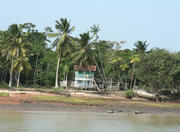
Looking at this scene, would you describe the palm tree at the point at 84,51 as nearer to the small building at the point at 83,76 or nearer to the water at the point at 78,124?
the small building at the point at 83,76

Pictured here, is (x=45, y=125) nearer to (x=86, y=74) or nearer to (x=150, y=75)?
(x=150, y=75)

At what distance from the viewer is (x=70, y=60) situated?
63062mm

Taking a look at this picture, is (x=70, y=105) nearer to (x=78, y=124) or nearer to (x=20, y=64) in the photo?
(x=78, y=124)

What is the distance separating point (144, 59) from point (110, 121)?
879 inches

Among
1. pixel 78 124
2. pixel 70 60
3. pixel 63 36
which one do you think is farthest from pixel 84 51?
pixel 78 124

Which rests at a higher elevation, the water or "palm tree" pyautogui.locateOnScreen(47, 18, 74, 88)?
"palm tree" pyautogui.locateOnScreen(47, 18, 74, 88)

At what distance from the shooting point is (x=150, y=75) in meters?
43.6

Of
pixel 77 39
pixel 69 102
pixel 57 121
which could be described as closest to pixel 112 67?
pixel 77 39

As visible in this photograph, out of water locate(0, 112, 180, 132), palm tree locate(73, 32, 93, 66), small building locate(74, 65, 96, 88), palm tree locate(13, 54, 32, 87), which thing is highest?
palm tree locate(73, 32, 93, 66)

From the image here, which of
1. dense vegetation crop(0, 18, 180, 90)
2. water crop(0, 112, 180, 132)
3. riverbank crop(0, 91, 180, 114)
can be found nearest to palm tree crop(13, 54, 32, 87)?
dense vegetation crop(0, 18, 180, 90)

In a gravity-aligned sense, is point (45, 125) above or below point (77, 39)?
below

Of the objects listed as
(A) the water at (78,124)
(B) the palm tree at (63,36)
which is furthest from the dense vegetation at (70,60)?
(A) the water at (78,124)

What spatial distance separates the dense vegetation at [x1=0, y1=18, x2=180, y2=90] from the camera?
43406mm

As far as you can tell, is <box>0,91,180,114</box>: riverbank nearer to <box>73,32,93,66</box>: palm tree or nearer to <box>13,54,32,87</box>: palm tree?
<box>73,32,93,66</box>: palm tree
